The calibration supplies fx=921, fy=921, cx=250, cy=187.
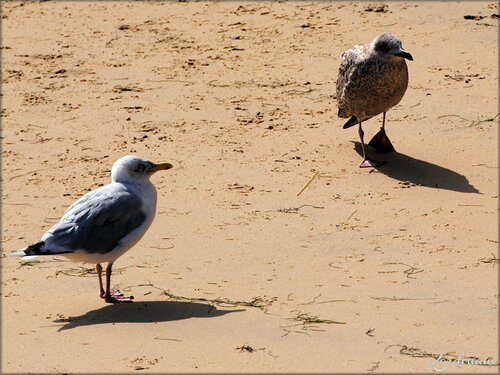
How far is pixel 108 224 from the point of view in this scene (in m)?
6.72

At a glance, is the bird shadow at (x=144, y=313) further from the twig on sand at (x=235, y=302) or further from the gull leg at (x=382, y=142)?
the gull leg at (x=382, y=142)

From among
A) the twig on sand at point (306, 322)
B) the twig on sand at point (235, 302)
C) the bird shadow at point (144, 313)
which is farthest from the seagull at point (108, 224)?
the twig on sand at point (306, 322)

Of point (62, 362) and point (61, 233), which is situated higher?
point (61, 233)

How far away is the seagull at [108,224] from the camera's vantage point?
6.59 metres

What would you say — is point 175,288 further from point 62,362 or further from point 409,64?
point 409,64

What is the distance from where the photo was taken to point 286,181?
29.9 ft

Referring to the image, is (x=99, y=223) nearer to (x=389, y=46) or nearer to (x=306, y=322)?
(x=306, y=322)

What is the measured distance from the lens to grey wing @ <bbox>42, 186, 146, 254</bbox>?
6602 millimetres

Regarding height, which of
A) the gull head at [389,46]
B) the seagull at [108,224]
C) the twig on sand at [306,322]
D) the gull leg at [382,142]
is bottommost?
the twig on sand at [306,322]

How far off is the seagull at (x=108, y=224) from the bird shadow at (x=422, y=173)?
3190 mm

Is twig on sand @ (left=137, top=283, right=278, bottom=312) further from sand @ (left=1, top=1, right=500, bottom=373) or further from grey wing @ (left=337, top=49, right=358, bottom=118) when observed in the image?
grey wing @ (left=337, top=49, right=358, bottom=118)

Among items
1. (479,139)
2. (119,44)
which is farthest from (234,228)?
(119,44)

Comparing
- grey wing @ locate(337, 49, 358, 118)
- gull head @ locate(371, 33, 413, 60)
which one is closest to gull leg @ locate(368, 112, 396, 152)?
grey wing @ locate(337, 49, 358, 118)

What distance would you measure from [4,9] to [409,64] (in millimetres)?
6844
